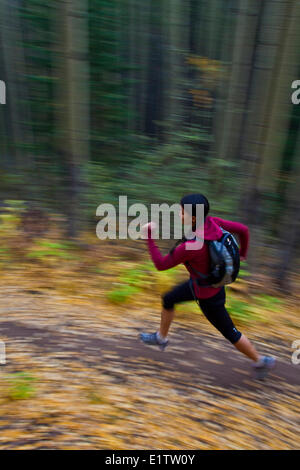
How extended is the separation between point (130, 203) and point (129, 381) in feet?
13.1

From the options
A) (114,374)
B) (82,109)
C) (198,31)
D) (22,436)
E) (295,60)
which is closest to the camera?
(22,436)

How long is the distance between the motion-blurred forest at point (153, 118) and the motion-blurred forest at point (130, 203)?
31mm

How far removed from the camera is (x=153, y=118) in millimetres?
11141

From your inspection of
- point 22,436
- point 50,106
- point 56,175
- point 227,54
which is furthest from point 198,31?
point 22,436

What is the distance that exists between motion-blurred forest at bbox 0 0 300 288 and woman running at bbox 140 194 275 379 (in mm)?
2250

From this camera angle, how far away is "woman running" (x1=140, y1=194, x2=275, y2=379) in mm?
2852

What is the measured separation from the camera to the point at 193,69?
7953 millimetres

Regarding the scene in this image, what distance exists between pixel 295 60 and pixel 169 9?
5.59m

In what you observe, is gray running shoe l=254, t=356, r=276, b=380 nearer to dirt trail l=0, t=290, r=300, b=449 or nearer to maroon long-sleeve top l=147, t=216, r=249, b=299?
dirt trail l=0, t=290, r=300, b=449

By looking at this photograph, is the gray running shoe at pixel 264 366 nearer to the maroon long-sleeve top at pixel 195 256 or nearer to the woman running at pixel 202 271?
the woman running at pixel 202 271

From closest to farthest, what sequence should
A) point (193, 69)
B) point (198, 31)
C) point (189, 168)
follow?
point (189, 168)
point (193, 69)
point (198, 31)

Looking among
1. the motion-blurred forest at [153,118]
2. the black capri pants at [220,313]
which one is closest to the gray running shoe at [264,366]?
the black capri pants at [220,313]

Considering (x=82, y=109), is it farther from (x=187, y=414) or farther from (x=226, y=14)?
(x=226, y=14)

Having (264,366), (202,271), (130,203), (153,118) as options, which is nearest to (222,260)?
(202,271)
